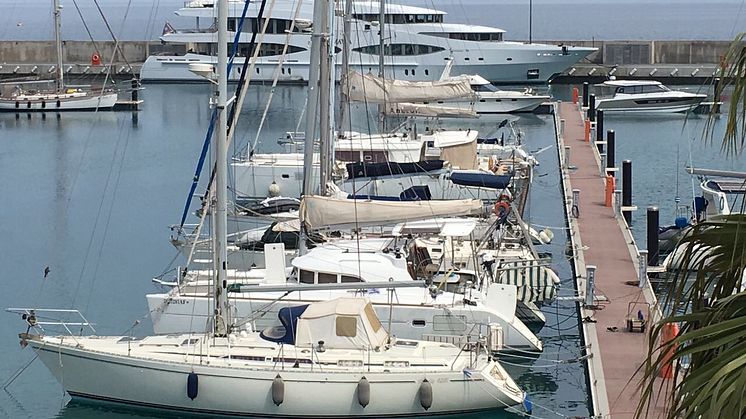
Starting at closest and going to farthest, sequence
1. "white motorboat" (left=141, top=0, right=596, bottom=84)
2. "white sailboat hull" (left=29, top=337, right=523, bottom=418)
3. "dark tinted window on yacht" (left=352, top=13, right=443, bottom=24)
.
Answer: "white sailboat hull" (left=29, top=337, right=523, bottom=418) → "dark tinted window on yacht" (left=352, top=13, right=443, bottom=24) → "white motorboat" (left=141, top=0, right=596, bottom=84)

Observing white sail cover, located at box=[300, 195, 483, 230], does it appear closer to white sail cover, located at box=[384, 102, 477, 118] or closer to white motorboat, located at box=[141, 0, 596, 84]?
white sail cover, located at box=[384, 102, 477, 118]

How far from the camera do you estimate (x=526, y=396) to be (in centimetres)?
2028

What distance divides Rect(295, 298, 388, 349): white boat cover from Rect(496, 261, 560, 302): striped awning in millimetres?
5715

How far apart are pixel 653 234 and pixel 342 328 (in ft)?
30.0

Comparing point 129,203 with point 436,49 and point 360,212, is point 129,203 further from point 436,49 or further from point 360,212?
point 436,49

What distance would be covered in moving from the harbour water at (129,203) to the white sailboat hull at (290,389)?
2.10 ft

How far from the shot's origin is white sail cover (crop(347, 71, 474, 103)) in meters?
41.5

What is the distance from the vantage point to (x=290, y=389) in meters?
18.7

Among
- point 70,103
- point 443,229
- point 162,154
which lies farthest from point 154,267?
point 70,103

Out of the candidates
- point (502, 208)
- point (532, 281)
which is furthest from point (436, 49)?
point (532, 281)

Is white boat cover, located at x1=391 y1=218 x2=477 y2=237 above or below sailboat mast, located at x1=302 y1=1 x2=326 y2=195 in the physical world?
below

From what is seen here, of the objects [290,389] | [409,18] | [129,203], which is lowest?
[129,203]

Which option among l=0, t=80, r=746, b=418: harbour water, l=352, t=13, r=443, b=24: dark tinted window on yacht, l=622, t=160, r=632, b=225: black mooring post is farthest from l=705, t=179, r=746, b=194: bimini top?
l=352, t=13, r=443, b=24: dark tinted window on yacht

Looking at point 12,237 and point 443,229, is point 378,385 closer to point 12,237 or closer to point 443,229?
point 443,229
